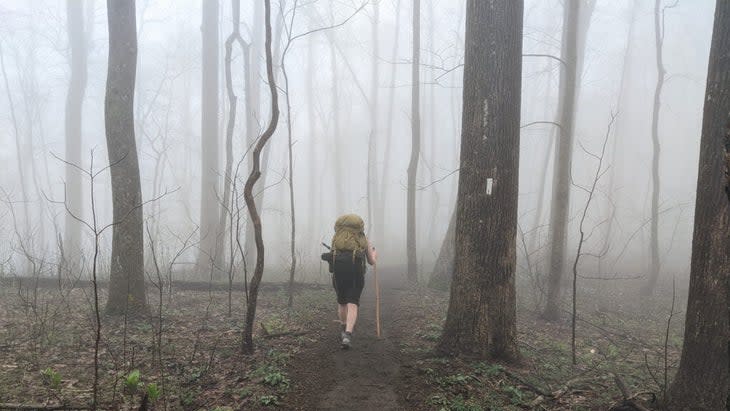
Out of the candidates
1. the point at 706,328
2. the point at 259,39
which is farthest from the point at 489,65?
the point at 259,39

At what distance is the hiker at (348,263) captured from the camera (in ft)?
19.7

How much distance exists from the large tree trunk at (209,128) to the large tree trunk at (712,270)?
12.9m

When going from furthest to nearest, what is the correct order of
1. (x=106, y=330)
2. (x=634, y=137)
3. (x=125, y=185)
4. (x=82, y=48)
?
(x=634, y=137) < (x=82, y=48) < (x=125, y=185) < (x=106, y=330)

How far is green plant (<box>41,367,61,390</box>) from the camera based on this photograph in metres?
4.04

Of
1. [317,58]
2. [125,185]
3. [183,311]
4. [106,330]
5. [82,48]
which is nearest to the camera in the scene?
[106,330]

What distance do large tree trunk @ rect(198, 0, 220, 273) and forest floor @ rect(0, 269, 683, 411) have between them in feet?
19.9

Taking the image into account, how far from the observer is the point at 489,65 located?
518 centimetres

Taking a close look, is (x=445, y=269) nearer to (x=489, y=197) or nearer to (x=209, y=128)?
(x=489, y=197)

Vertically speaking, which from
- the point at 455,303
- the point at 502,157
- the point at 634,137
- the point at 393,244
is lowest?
the point at 393,244

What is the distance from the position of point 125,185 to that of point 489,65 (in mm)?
5963

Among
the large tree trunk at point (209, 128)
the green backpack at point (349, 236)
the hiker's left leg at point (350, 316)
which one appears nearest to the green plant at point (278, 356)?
the hiker's left leg at point (350, 316)

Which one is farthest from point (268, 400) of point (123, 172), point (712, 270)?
point (123, 172)

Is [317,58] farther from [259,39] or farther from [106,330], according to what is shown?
[106,330]

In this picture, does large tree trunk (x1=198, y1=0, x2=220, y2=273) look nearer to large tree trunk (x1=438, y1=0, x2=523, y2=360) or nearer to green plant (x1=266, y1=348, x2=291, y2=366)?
green plant (x1=266, y1=348, x2=291, y2=366)
